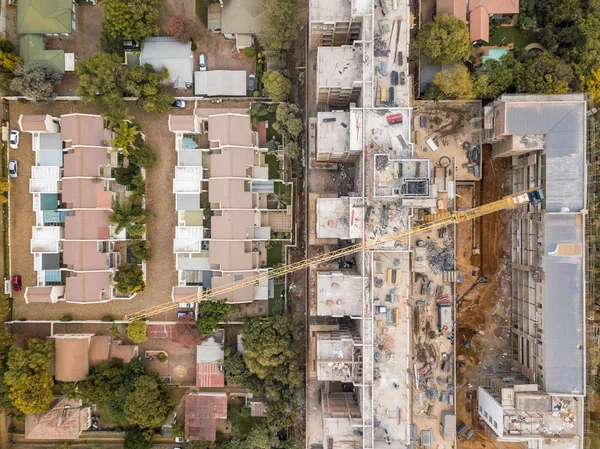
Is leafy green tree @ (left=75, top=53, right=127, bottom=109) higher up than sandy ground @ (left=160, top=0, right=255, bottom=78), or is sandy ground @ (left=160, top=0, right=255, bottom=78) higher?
sandy ground @ (left=160, top=0, right=255, bottom=78)

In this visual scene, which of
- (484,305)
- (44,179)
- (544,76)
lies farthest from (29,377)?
A: (544,76)

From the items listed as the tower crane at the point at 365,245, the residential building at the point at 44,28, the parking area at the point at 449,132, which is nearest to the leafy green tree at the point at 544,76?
the parking area at the point at 449,132

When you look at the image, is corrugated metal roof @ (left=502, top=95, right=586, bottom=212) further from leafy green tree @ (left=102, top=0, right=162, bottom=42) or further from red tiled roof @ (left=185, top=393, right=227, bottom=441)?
red tiled roof @ (left=185, top=393, right=227, bottom=441)

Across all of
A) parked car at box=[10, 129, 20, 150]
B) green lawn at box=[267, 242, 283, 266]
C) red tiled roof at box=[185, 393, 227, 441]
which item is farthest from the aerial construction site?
parked car at box=[10, 129, 20, 150]

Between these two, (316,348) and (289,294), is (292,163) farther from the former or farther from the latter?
(316,348)

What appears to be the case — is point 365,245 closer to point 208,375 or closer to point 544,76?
point 208,375

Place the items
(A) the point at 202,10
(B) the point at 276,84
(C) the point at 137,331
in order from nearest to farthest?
(B) the point at 276,84 → (C) the point at 137,331 → (A) the point at 202,10
